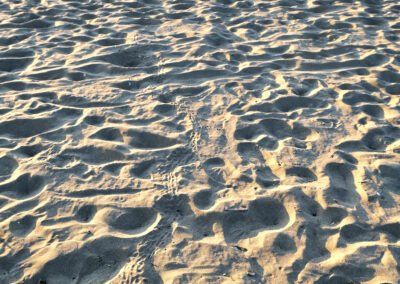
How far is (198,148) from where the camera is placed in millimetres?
3965

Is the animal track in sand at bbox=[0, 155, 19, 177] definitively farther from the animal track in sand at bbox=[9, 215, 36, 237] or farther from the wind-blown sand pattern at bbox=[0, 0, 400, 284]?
the animal track in sand at bbox=[9, 215, 36, 237]

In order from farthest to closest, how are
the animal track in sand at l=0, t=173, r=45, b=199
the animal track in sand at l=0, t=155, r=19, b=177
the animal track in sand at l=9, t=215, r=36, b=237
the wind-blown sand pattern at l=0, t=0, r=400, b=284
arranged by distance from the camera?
the animal track in sand at l=0, t=155, r=19, b=177
the animal track in sand at l=0, t=173, r=45, b=199
the animal track in sand at l=9, t=215, r=36, b=237
the wind-blown sand pattern at l=0, t=0, r=400, b=284

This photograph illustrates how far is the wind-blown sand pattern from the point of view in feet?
9.86

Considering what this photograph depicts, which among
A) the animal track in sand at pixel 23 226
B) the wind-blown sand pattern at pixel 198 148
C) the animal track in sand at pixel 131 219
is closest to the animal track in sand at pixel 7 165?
the wind-blown sand pattern at pixel 198 148

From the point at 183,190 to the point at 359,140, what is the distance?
1.62m

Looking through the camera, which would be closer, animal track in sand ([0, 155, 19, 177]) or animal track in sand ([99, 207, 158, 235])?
animal track in sand ([99, 207, 158, 235])

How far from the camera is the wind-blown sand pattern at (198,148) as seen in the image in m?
3.00

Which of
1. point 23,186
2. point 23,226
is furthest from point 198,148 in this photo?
point 23,226

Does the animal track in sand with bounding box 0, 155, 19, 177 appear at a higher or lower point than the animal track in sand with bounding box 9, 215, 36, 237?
higher

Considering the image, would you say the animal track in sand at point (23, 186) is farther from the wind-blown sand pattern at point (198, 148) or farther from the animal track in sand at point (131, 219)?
the animal track in sand at point (131, 219)

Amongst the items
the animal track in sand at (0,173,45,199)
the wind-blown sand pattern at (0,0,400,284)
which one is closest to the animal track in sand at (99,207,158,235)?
the wind-blown sand pattern at (0,0,400,284)

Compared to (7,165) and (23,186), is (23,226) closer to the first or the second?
(23,186)

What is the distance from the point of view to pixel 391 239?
3168 mm

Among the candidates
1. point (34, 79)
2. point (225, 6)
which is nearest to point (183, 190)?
point (34, 79)
